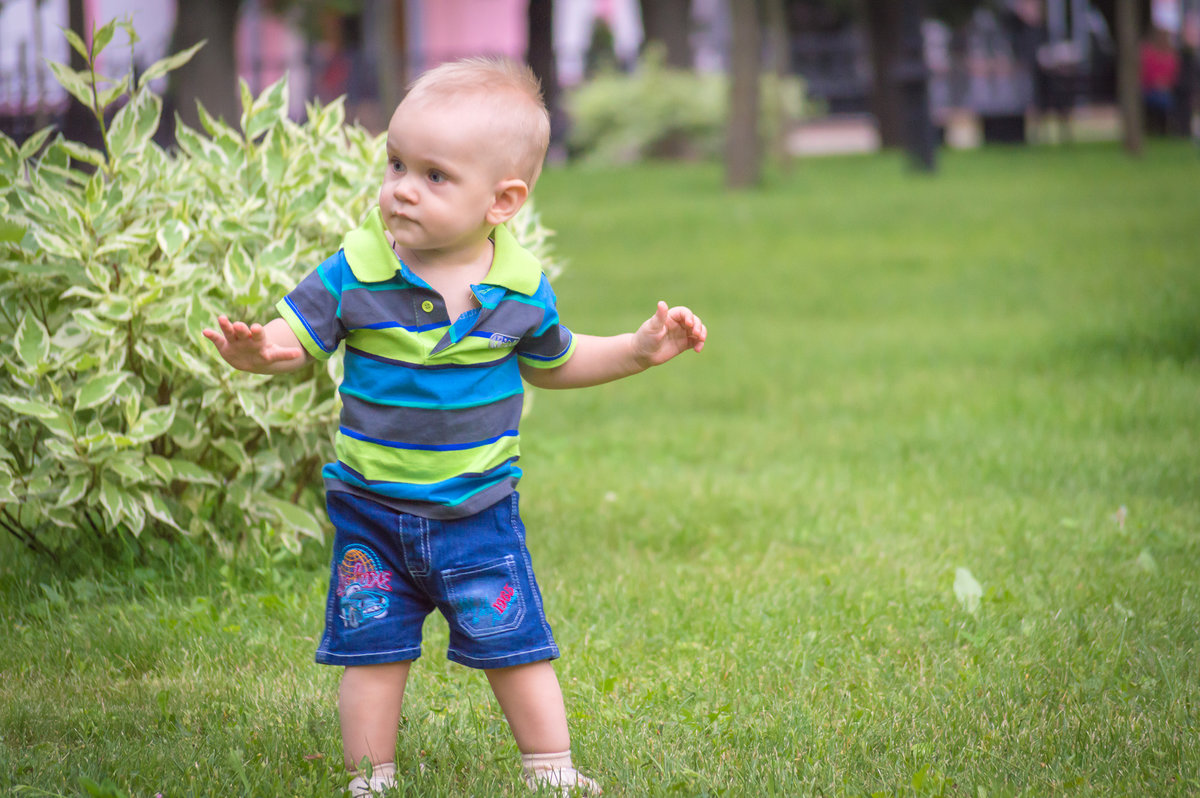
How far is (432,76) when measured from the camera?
91.0 inches

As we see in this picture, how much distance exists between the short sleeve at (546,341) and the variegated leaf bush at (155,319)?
110cm

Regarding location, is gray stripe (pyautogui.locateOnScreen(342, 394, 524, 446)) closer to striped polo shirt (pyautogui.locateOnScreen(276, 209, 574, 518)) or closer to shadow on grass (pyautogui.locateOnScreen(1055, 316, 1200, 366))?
striped polo shirt (pyautogui.locateOnScreen(276, 209, 574, 518))

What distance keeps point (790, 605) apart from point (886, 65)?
23.5 meters

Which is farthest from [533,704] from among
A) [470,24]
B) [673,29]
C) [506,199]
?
[470,24]

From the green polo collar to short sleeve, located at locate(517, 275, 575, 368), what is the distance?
0.12 ft

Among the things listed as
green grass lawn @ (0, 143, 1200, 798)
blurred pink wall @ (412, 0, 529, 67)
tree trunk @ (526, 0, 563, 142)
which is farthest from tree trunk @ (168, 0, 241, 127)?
blurred pink wall @ (412, 0, 529, 67)

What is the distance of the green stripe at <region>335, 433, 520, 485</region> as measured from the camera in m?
2.34

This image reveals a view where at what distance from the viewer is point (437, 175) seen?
7.52 feet

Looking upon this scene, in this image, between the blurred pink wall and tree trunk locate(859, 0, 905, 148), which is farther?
the blurred pink wall

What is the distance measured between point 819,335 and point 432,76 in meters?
5.70

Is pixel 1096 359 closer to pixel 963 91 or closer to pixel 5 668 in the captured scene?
pixel 5 668

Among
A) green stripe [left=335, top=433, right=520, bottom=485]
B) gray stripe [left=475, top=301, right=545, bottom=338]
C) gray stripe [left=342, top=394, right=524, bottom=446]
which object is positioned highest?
gray stripe [left=475, top=301, right=545, bottom=338]

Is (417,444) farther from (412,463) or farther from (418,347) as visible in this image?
(418,347)

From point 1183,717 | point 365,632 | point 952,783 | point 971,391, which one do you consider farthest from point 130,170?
point 971,391
